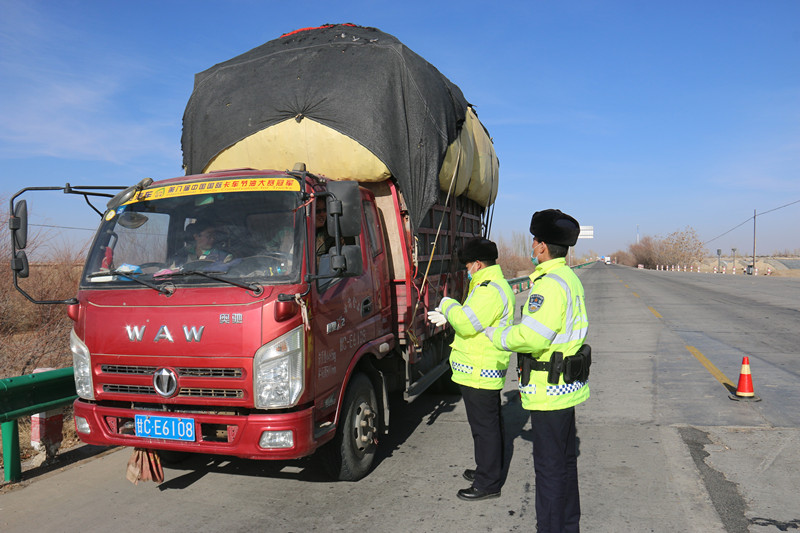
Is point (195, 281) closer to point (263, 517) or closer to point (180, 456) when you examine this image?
point (263, 517)

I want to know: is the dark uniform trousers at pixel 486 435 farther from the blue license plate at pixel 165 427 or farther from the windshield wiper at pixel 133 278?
the windshield wiper at pixel 133 278

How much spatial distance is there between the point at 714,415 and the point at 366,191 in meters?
4.43

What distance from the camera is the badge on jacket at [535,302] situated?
10.5 ft

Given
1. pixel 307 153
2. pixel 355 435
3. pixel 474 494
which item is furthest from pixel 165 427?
pixel 307 153

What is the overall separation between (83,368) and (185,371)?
0.87m

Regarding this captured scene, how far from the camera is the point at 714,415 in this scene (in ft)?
20.4

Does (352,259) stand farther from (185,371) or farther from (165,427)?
(165,427)

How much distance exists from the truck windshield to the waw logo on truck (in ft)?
1.10

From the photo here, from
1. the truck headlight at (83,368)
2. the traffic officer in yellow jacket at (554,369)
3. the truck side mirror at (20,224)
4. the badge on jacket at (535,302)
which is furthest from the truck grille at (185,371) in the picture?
the badge on jacket at (535,302)

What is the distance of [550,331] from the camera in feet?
10.4

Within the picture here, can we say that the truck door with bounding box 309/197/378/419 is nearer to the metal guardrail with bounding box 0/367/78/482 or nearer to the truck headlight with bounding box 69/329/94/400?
the truck headlight with bounding box 69/329/94/400

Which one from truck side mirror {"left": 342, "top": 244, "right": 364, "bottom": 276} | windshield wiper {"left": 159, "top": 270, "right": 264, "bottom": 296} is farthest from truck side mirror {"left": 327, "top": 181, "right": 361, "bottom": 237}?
windshield wiper {"left": 159, "top": 270, "right": 264, "bottom": 296}

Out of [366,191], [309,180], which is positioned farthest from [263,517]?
[366,191]

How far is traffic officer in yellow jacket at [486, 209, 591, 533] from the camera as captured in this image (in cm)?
318
